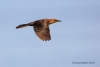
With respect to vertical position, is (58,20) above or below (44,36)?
above

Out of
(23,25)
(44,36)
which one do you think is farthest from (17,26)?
(44,36)

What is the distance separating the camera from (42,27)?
546 inches

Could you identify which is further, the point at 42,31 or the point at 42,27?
the point at 42,27

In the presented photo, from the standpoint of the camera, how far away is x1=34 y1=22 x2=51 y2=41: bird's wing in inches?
521

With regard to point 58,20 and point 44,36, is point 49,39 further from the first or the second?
point 58,20

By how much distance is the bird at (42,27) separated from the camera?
1328 centimetres

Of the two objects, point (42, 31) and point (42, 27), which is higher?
point (42, 27)

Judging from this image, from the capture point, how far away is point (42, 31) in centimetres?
1362

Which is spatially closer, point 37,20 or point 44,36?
point 44,36

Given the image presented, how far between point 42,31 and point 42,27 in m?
0.29

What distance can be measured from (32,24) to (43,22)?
441mm

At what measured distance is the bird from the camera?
13281 millimetres

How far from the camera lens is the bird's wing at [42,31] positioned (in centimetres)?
1324

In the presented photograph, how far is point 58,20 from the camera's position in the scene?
1495cm
